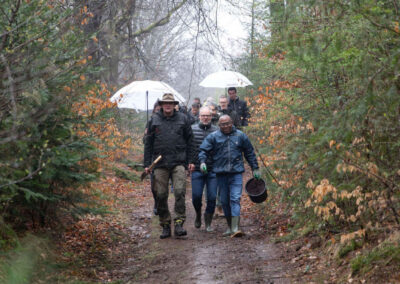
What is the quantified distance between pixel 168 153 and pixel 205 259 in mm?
2284

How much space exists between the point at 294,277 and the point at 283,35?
2897 mm

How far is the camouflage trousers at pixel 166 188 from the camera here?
29.5 feet

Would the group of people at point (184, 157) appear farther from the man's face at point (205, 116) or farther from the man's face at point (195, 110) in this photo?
the man's face at point (195, 110)

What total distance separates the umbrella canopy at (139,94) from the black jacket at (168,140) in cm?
458

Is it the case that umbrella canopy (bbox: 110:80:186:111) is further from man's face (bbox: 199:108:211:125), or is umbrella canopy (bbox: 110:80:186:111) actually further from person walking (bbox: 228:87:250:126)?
man's face (bbox: 199:108:211:125)

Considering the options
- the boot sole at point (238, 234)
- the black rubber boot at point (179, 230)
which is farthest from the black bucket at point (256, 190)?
the black rubber boot at point (179, 230)

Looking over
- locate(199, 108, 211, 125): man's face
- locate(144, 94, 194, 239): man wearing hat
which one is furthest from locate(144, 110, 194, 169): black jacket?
locate(199, 108, 211, 125): man's face

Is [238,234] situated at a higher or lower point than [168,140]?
lower

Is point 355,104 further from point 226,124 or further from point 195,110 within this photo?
point 195,110

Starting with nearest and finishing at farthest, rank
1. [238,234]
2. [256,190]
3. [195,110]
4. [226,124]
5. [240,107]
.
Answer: [238,234], [256,190], [226,124], [195,110], [240,107]

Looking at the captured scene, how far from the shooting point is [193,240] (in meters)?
8.77

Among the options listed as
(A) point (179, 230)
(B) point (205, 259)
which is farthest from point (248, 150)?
(B) point (205, 259)

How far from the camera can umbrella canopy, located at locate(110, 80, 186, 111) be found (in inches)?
542

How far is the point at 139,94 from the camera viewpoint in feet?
52.9
